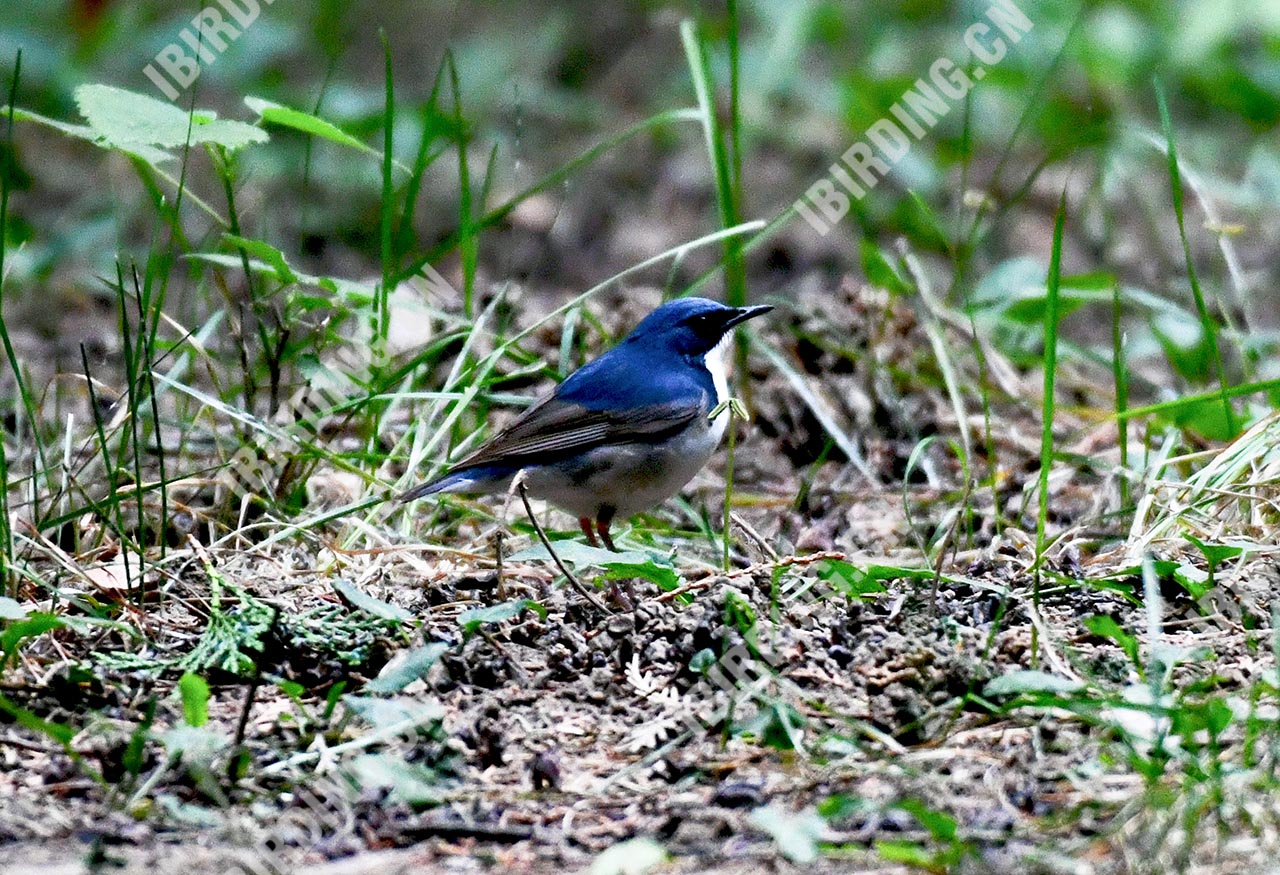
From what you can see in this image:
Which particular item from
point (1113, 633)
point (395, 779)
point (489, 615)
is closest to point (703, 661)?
point (489, 615)

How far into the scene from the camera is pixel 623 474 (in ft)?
15.8

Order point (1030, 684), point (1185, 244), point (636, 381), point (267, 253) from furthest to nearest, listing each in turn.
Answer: point (636, 381) < point (1185, 244) < point (267, 253) < point (1030, 684)

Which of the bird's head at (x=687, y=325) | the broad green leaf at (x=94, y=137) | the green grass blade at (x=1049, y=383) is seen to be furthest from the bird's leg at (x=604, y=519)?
the broad green leaf at (x=94, y=137)

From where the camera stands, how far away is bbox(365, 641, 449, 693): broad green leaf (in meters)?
3.14

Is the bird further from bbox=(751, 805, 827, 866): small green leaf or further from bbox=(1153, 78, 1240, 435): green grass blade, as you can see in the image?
bbox=(751, 805, 827, 866): small green leaf

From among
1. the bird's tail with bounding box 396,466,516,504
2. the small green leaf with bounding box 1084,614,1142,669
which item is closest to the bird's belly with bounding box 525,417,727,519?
the bird's tail with bounding box 396,466,516,504

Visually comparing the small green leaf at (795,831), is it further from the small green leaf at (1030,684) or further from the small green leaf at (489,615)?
the small green leaf at (489,615)

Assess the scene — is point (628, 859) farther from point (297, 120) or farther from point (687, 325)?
point (687, 325)

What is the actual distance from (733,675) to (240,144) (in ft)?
6.12

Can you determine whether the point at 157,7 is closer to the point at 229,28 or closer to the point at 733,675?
the point at 229,28

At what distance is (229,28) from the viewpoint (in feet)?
30.3

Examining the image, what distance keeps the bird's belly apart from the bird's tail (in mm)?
109

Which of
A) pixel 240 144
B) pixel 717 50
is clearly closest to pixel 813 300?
pixel 240 144

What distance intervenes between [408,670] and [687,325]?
2378 millimetres
